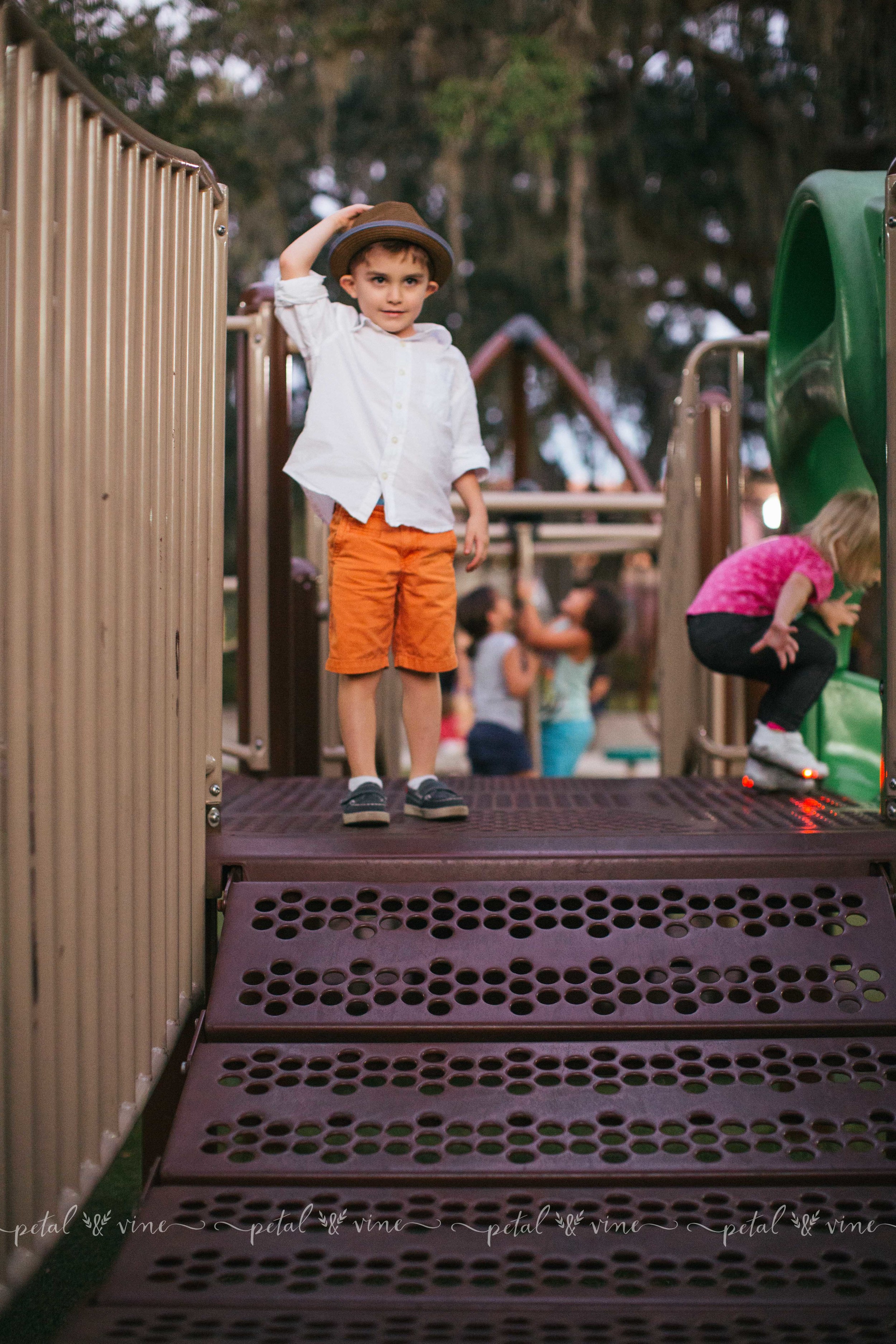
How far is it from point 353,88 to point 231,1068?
1274 centimetres

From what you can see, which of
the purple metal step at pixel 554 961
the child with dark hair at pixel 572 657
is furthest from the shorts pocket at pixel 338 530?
the child with dark hair at pixel 572 657

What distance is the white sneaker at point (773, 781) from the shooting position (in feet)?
9.73

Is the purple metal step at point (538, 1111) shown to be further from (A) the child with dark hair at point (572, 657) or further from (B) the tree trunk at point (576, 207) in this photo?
(B) the tree trunk at point (576, 207)

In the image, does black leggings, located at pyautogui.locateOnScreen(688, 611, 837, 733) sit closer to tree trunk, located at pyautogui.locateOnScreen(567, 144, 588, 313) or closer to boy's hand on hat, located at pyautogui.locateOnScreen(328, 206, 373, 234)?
boy's hand on hat, located at pyautogui.locateOnScreen(328, 206, 373, 234)

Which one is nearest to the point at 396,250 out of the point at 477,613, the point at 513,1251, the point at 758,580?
the point at 758,580

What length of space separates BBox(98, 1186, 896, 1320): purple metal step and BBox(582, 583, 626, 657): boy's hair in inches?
182

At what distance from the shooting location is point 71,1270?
211 cm

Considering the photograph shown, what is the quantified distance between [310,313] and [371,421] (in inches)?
10.8

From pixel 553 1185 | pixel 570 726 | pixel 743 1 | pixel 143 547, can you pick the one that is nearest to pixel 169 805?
pixel 143 547

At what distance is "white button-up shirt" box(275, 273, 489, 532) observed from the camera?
2629 millimetres

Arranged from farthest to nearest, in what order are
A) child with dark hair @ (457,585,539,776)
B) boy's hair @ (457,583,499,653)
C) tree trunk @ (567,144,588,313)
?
tree trunk @ (567,144,588,313) → boy's hair @ (457,583,499,653) → child with dark hair @ (457,585,539,776)

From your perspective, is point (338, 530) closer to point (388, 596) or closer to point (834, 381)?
point (388, 596)

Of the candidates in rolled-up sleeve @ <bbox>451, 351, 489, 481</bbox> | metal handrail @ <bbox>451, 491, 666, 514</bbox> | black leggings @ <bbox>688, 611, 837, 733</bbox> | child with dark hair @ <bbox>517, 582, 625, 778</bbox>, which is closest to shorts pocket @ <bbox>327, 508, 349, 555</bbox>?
rolled-up sleeve @ <bbox>451, 351, 489, 481</bbox>

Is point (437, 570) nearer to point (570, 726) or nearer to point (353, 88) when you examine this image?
point (570, 726)
